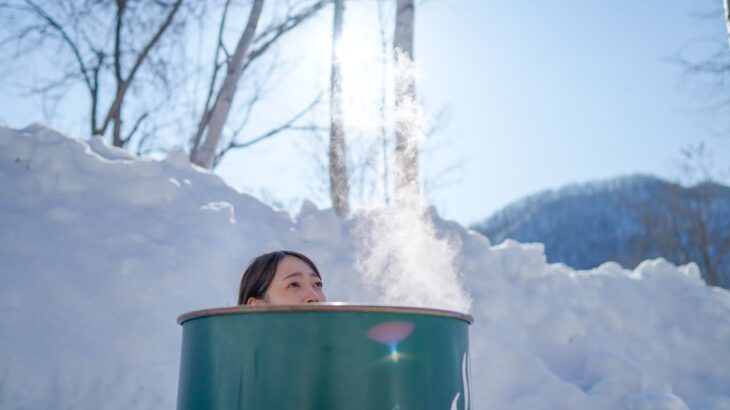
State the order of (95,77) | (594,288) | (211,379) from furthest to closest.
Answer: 1. (95,77)
2. (594,288)
3. (211,379)

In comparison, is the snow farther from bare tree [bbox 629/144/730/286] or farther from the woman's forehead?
bare tree [bbox 629/144/730/286]

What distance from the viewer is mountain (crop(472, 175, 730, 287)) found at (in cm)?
1855

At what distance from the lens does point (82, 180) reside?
4.78 meters

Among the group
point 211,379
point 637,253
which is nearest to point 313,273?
point 211,379

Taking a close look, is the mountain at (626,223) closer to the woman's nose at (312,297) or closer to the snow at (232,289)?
the snow at (232,289)

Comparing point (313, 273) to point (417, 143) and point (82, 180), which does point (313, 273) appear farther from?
point (417, 143)

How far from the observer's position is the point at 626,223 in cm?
6994

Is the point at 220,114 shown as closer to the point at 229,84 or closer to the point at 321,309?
the point at 229,84

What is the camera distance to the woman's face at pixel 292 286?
2.69 meters

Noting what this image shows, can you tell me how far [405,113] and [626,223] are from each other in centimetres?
6966

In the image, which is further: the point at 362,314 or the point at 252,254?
the point at 252,254

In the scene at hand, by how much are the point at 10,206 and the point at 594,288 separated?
475cm

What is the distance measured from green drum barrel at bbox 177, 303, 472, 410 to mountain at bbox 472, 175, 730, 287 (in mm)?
17593

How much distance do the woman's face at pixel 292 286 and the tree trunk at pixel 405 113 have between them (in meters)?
2.81
